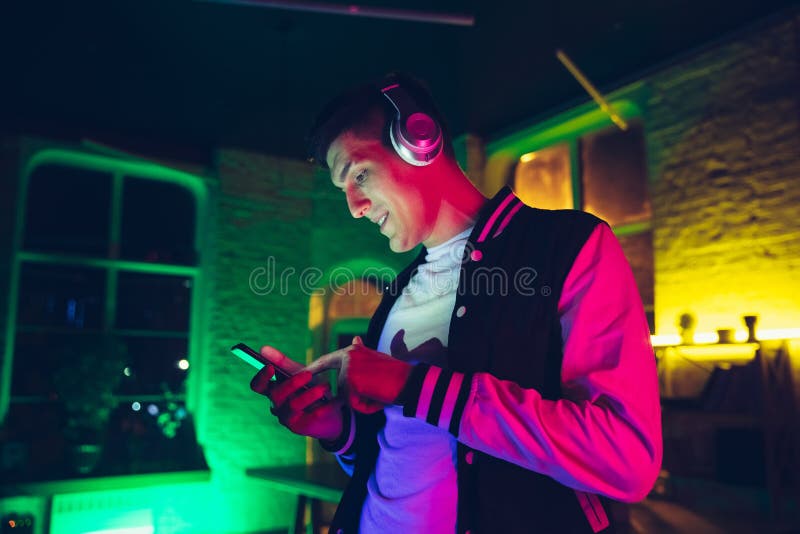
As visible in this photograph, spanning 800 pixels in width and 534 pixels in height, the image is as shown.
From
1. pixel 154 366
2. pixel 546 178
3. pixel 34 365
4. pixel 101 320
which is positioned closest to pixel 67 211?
pixel 101 320

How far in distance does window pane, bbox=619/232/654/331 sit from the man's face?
4195 mm

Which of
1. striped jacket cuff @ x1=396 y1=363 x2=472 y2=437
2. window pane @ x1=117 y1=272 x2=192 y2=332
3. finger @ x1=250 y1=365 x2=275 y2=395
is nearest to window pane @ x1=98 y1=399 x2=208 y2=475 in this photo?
window pane @ x1=117 y1=272 x2=192 y2=332

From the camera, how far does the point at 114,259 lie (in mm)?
6027

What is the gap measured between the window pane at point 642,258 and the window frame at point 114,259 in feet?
14.4

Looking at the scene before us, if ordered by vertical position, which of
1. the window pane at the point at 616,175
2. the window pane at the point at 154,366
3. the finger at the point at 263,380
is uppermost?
the window pane at the point at 616,175

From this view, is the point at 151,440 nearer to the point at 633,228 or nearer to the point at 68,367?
the point at 68,367

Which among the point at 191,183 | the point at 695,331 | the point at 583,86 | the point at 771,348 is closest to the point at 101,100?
the point at 191,183

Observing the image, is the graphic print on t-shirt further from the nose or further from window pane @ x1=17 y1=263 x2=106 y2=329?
window pane @ x1=17 y1=263 x2=106 y2=329

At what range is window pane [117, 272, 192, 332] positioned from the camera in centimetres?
611

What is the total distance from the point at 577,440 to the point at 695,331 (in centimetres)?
416

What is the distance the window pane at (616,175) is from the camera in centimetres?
545

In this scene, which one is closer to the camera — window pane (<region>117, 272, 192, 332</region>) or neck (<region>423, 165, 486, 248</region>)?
neck (<region>423, 165, 486, 248</region>)

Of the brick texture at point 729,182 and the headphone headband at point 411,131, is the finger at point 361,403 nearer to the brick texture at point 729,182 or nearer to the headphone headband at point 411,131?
the headphone headband at point 411,131

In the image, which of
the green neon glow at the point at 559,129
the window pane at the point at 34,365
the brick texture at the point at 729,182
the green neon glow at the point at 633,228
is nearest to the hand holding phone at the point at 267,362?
the brick texture at the point at 729,182
